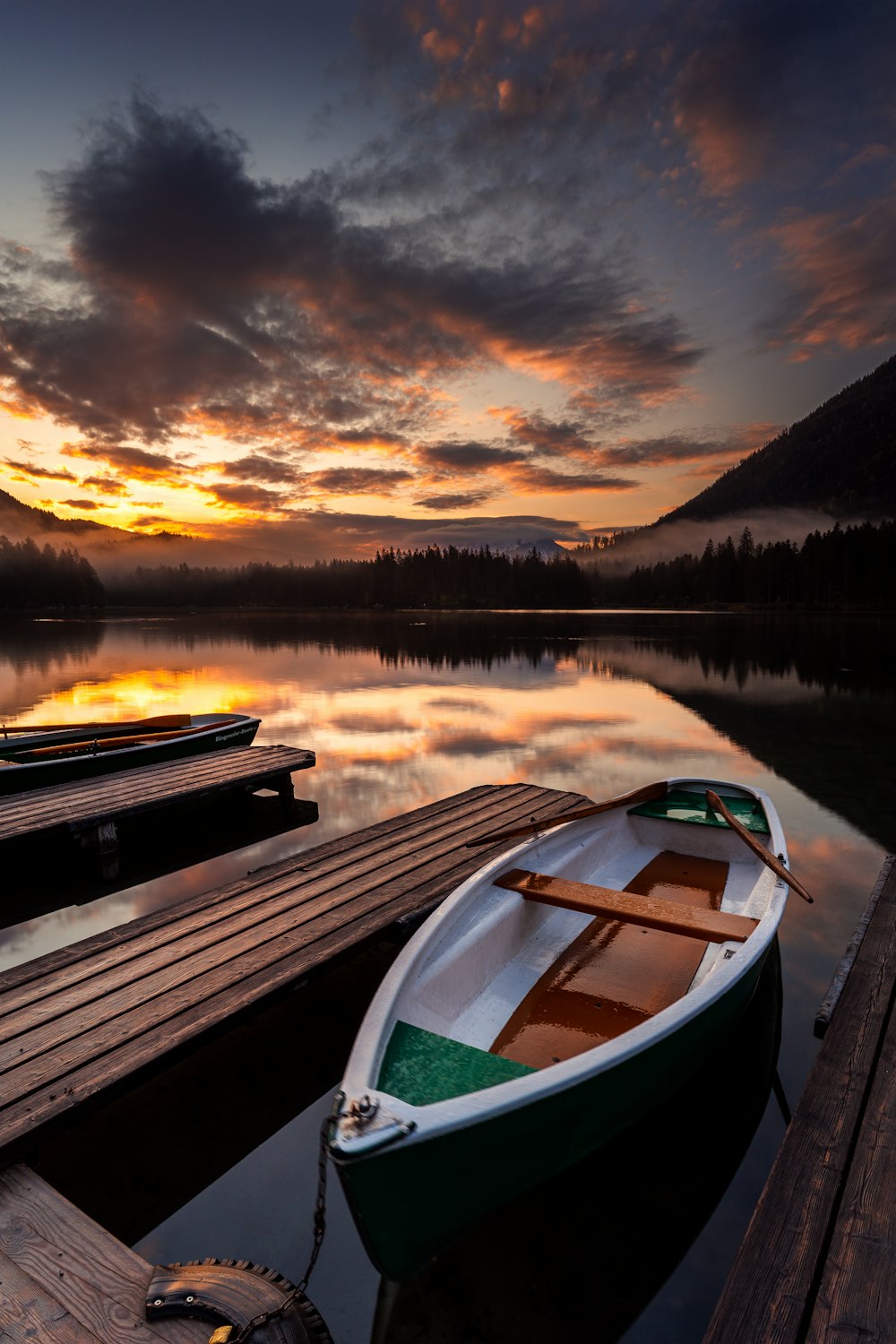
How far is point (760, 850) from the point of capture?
6.28 metres

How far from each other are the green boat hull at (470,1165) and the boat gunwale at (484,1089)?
5cm

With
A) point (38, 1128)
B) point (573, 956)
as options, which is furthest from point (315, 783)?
point (38, 1128)

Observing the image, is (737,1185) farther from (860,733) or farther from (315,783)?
(860,733)

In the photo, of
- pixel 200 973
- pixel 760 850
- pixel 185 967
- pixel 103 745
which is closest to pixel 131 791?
pixel 103 745

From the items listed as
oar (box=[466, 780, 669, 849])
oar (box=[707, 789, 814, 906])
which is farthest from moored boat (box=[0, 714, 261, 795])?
oar (box=[707, 789, 814, 906])

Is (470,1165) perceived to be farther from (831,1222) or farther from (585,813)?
(585,813)

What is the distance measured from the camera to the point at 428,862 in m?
7.80

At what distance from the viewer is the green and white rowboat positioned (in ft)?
9.73

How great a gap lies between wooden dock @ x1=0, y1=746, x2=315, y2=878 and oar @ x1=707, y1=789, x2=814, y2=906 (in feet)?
25.7

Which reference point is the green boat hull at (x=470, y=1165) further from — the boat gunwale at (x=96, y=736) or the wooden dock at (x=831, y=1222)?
the boat gunwale at (x=96, y=736)

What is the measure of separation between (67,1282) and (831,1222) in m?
3.53

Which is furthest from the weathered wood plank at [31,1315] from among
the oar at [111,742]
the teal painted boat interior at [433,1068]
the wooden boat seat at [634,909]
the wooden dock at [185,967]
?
the oar at [111,742]

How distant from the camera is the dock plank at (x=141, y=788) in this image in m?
9.09

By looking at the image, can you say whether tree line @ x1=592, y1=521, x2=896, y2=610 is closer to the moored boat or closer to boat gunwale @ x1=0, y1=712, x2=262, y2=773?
boat gunwale @ x1=0, y1=712, x2=262, y2=773
